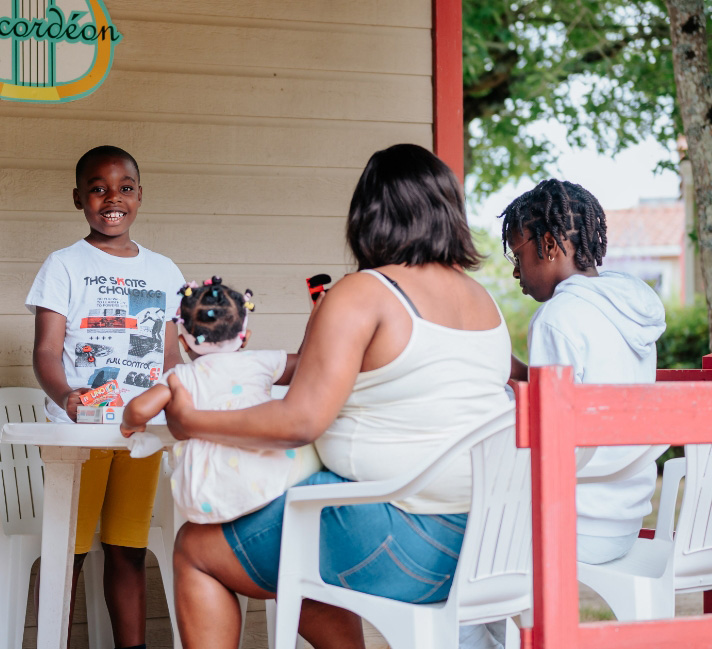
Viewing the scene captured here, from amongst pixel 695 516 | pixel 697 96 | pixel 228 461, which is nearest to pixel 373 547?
pixel 228 461

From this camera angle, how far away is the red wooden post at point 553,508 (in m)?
1.36

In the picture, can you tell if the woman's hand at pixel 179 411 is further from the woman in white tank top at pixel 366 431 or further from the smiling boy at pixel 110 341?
the smiling boy at pixel 110 341

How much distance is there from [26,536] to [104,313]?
2.33 ft

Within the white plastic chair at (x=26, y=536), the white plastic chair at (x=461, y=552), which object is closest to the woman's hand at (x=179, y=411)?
the white plastic chair at (x=461, y=552)

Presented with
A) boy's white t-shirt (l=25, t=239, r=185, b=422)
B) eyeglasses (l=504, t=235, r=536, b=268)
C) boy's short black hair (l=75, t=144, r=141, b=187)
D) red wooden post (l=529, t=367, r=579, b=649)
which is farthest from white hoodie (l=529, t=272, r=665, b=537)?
boy's short black hair (l=75, t=144, r=141, b=187)

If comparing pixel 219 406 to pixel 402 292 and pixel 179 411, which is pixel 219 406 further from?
pixel 402 292

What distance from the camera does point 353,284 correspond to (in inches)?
70.9

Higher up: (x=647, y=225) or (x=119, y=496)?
(x=647, y=225)

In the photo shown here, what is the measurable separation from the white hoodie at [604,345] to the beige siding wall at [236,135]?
4.39ft

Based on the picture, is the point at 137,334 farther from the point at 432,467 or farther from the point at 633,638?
the point at 633,638

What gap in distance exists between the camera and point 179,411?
5.99 feet

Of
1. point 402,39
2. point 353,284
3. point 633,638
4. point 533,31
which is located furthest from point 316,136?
point 533,31

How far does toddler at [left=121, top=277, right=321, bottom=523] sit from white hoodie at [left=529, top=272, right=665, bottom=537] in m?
0.67

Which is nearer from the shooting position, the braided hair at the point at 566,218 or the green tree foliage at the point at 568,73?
the braided hair at the point at 566,218
